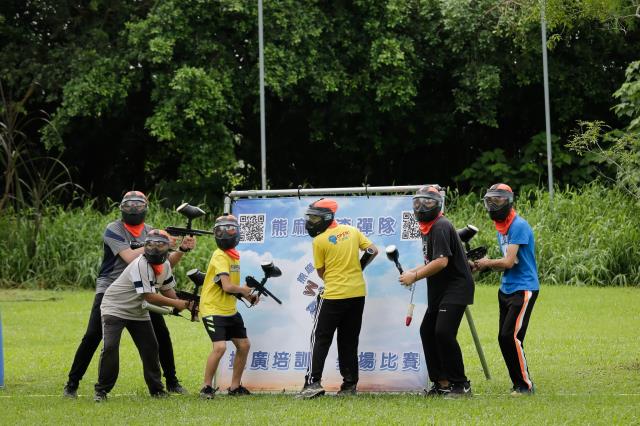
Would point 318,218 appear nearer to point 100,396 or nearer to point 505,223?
point 505,223

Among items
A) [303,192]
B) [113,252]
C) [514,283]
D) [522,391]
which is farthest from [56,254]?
[522,391]

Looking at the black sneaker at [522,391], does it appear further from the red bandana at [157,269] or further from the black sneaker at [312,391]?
the red bandana at [157,269]

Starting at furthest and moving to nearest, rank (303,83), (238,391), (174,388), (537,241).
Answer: (303,83) → (537,241) → (174,388) → (238,391)

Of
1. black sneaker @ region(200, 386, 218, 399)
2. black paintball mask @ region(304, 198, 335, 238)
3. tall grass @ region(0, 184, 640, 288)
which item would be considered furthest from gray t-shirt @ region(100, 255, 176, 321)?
tall grass @ region(0, 184, 640, 288)

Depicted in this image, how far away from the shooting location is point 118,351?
9.98 m

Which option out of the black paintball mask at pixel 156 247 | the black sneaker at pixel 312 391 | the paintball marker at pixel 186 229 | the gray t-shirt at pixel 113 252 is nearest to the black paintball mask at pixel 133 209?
the gray t-shirt at pixel 113 252

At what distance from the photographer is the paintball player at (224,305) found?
10.0 meters

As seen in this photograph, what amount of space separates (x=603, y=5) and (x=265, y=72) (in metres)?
14.5

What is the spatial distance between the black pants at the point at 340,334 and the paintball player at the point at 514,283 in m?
1.28

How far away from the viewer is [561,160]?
2638 cm

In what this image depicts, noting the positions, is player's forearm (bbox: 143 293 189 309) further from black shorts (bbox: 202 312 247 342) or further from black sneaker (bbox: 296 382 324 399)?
black sneaker (bbox: 296 382 324 399)

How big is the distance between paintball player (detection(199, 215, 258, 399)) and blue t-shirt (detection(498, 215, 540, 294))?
8.04 feet

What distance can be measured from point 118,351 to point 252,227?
193cm

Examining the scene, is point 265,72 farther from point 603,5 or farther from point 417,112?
point 603,5
